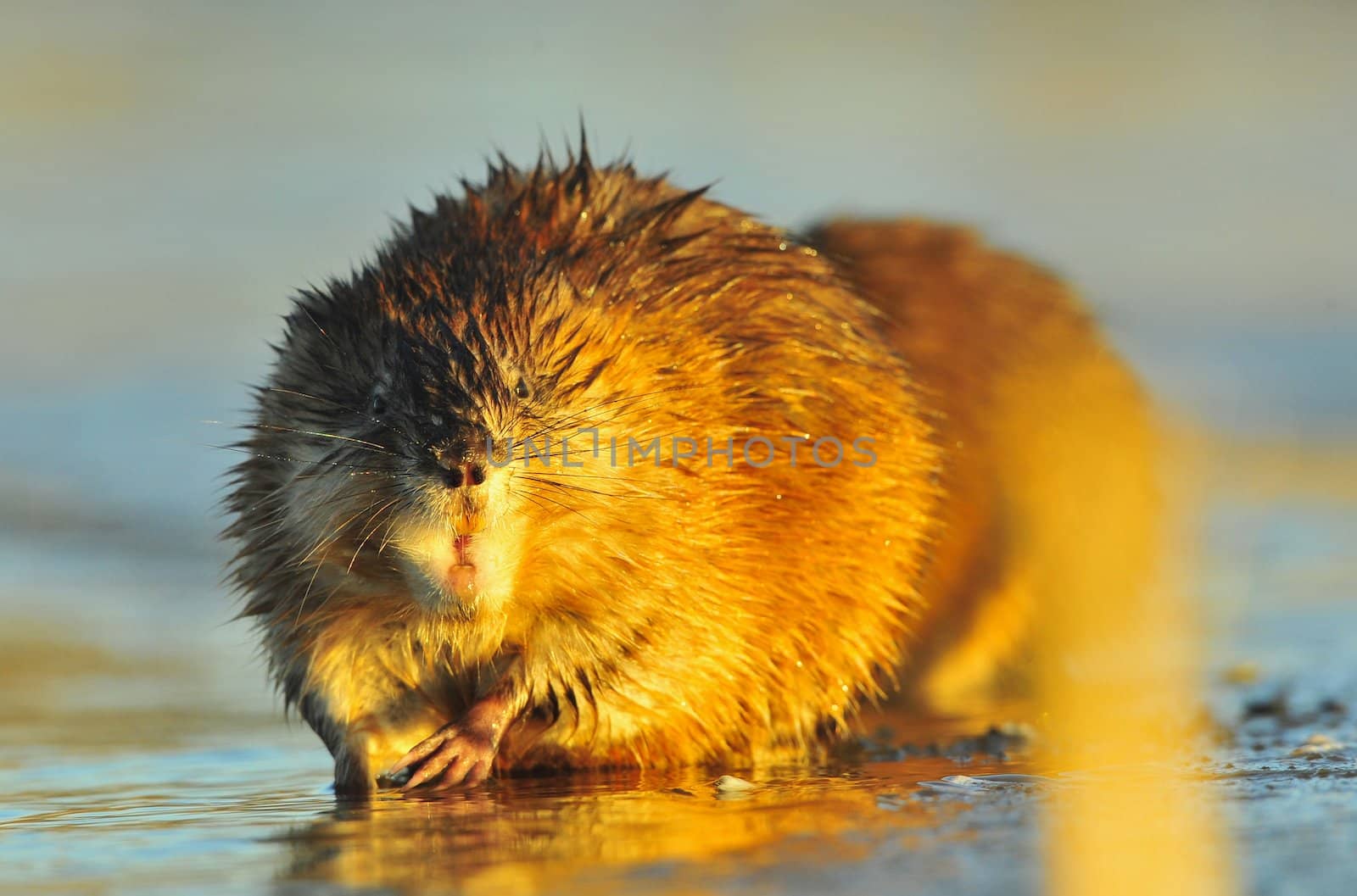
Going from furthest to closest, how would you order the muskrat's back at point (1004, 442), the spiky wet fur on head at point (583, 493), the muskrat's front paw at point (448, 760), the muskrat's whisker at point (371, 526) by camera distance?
1. the muskrat's back at point (1004, 442)
2. the muskrat's front paw at point (448, 760)
3. the spiky wet fur on head at point (583, 493)
4. the muskrat's whisker at point (371, 526)

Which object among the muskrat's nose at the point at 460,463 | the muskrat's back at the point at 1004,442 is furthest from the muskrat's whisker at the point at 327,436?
the muskrat's back at the point at 1004,442

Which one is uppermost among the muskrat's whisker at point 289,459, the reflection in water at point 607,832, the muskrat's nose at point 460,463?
the muskrat's whisker at point 289,459

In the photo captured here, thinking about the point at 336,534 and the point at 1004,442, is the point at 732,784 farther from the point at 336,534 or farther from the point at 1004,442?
the point at 1004,442

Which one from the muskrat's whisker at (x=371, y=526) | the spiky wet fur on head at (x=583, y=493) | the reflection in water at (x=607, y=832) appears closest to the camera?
the reflection in water at (x=607, y=832)

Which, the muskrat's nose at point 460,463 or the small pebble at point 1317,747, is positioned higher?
the muskrat's nose at point 460,463

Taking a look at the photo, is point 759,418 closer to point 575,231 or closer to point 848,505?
point 848,505

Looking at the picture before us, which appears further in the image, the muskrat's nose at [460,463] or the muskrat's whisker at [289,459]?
the muskrat's whisker at [289,459]

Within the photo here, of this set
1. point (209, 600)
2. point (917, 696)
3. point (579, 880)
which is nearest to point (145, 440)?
point (209, 600)

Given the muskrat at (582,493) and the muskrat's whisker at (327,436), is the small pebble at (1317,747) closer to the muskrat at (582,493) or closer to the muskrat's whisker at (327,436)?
the muskrat at (582,493)
